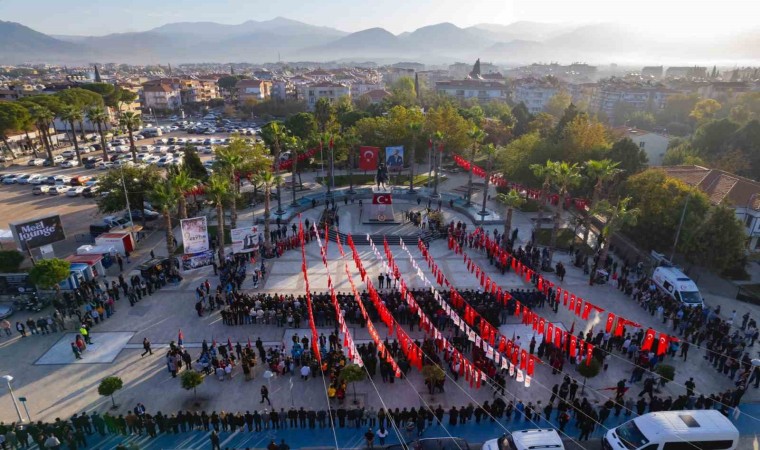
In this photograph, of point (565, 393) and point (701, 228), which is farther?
point (701, 228)

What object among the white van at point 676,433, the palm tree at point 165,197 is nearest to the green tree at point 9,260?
the palm tree at point 165,197

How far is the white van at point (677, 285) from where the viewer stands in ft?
89.7

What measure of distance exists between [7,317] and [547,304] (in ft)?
109

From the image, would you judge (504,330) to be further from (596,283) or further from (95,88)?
(95,88)

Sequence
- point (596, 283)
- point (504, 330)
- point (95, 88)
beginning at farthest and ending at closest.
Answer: point (95, 88) < point (596, 283) < point (504, 330)

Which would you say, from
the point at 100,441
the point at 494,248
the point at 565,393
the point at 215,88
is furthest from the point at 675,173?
the point at 215,88

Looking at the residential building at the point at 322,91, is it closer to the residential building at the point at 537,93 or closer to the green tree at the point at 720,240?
the residential building at the point at 537,93

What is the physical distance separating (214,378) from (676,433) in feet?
63.4

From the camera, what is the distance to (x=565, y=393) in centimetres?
1945

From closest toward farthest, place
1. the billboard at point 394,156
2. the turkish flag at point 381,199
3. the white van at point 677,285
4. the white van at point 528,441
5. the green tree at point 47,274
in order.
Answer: the white van at point 528,441, the green tree at point 47,274, the white van at point 677,285, the turkish flag at point 381,199, the billboard at point 394,156

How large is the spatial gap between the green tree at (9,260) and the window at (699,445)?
38998 millimetres

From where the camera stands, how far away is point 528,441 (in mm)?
16031

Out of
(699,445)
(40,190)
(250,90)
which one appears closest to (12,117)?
(40,190)

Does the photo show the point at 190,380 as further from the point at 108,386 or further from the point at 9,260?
the point at 9,260
